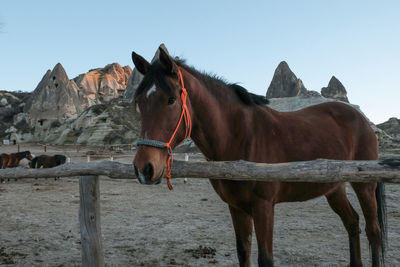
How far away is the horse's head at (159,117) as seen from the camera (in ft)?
6.42

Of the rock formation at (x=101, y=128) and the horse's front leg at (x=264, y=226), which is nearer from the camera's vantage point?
the horse's front leg at (x=264, y=226)

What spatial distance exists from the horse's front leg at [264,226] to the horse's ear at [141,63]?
1.59 metres

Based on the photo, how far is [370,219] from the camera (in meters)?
3.60

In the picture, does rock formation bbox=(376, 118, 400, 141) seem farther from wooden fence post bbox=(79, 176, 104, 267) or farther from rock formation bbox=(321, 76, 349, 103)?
wooden fence post bbox=(79, 176, 104, 267)

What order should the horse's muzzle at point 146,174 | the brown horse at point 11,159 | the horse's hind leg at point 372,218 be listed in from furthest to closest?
→ the brown horse at point 11,159, the horse's hind leg at point 372,218, the horse's muzzle at point 146,174

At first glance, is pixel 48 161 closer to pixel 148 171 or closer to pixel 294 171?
pixel 148 171

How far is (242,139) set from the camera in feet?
8.80

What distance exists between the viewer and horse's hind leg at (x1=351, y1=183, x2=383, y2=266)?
11.5 feet

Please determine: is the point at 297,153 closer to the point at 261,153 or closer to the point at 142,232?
the point at 261,153

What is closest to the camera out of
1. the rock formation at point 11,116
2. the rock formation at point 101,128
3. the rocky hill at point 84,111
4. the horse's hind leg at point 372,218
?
the horse's hind leg at point 372,218

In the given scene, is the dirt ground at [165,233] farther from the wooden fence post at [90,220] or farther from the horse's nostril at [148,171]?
the horse's nostril at [148,171]

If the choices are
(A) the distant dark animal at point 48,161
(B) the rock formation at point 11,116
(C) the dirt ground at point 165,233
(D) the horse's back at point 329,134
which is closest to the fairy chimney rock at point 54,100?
(B) the rock formation at point 11,116

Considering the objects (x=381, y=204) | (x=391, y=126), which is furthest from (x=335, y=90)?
(x=381, y=204)

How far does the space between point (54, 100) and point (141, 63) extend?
5344 cm
